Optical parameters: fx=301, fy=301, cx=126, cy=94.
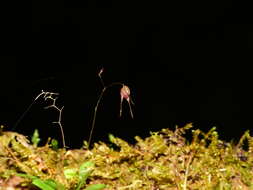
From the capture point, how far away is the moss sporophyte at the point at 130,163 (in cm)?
155

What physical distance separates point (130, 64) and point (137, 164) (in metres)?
0.64

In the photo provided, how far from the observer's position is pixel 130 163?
5.74 feet

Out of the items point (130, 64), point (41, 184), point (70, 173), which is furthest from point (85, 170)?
point (130, 64)

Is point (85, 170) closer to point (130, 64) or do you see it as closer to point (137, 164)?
point (137, 164)

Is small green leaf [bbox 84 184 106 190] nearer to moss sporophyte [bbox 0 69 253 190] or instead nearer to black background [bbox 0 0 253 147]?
moss sporophyte [bbox 0 69 253 190]

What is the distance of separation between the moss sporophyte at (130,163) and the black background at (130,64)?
0.10 meters

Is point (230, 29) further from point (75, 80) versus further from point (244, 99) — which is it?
point (75, 80)

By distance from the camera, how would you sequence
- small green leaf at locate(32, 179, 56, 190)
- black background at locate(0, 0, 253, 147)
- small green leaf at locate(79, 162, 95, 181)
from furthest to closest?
black background at locate(0, 0, 253, 147) → small green leaf at locate(79, 162, 95, 181) → small green leaf at locate(32, 179, 56, 190)

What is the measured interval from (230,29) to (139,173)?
1078mm

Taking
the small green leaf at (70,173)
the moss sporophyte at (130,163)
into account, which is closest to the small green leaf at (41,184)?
the moss sporophyte at (130,163)

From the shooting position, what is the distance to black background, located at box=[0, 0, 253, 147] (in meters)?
1.79

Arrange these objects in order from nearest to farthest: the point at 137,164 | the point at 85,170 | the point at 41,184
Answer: the point at 41,184 → the point at 85,170 → the point at 137,164

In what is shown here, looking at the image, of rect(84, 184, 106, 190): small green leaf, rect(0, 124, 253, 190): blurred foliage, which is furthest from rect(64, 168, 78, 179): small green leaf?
rect(84, 184, 106, 190): small green leaf

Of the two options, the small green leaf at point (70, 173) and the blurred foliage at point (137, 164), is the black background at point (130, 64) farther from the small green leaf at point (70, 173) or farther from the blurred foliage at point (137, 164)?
the small green leaf at point (70, 173)
